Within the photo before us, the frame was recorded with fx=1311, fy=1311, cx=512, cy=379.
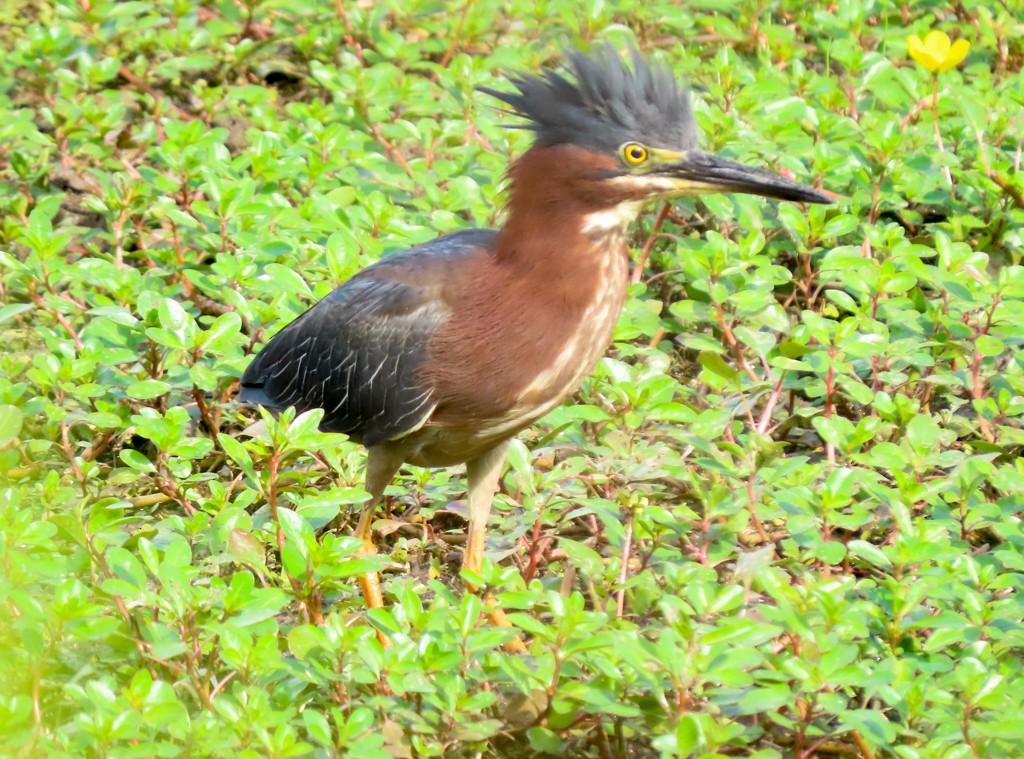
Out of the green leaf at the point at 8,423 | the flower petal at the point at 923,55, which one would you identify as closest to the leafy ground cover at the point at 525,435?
the flower petal at the point at 923,55

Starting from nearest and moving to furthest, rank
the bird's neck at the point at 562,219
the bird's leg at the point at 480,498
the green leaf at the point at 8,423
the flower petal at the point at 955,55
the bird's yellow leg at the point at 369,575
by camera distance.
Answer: the green leaf at the point at 8,423, the bird's neck at the point at 562,219, the bird's yellow leg at the point at 369,575, the bird's leg at the point at 480,498, the flower petal at the point at 955,55

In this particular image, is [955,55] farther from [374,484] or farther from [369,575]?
[369,575]

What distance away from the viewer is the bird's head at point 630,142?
15.0 feet

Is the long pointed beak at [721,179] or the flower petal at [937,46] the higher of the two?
the flower petal at [937,46]

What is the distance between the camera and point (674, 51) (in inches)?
325

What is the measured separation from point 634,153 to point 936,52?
2.78 meters

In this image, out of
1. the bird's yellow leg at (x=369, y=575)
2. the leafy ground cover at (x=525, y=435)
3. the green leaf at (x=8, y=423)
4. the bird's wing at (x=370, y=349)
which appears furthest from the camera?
the bird's yellow leg at (x=369, y=575)

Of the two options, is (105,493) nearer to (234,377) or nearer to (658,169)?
(234,377)

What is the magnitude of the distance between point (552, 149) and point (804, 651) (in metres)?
2.00

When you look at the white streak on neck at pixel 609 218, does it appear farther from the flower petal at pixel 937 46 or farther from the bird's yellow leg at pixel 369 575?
the flower petal at pixel 937 46

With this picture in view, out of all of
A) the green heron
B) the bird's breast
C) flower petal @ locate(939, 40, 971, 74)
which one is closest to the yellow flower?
flower petal @ locate(939, 40, 971, 74)

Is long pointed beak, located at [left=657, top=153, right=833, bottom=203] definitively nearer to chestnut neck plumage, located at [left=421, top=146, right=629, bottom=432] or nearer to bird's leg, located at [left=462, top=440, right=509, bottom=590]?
chestnut neck plumage, located at [left=421, top=146, right=629, bottom=432]

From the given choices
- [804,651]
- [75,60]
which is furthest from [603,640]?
[75,60]

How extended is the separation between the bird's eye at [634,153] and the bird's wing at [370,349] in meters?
0.61
